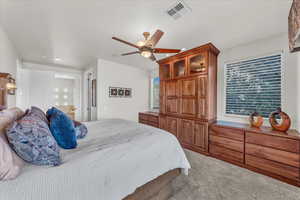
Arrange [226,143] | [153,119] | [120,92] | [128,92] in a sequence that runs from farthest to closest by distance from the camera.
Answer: [128,92]
[120,92]
[153,119]
[226,143]

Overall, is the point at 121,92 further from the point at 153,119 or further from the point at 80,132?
the point at 80,132

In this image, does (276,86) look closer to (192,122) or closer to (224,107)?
(224,107)

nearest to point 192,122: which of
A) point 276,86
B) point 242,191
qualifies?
point 242,191

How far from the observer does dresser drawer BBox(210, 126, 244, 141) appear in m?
2.43

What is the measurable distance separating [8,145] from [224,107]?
150 inches

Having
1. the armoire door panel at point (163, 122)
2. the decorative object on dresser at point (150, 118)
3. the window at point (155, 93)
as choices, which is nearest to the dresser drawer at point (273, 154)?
the armoire door panel at point (163, 122)

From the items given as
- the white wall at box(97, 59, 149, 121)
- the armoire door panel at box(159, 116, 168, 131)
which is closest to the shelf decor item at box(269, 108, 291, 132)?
the armoire door panel at box(159, 116, 168, 131)

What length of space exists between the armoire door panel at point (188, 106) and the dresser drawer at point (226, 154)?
0.87 m

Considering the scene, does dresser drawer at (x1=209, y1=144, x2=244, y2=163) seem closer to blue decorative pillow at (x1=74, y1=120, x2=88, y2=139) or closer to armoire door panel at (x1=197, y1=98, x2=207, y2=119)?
armoire door panel at (x1=197, y1=98, x2=207, y2=119)

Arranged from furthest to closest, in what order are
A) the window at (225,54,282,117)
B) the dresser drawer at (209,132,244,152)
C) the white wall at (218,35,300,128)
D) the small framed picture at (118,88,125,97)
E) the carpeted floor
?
the small framed picture at (118,88,125,97)
the window at (225,54,282,117)
the dresser drawer at (209,132,244,152)
the white wall at (218,35,300,128)
the carpeted floor

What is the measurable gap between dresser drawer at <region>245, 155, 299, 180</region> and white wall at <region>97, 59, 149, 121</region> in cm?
374

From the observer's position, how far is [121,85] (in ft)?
15.3

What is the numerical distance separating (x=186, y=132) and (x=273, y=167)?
1623 millimetres

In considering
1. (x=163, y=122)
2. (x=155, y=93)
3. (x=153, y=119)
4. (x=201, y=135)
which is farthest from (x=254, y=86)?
(x=155, y=93)
